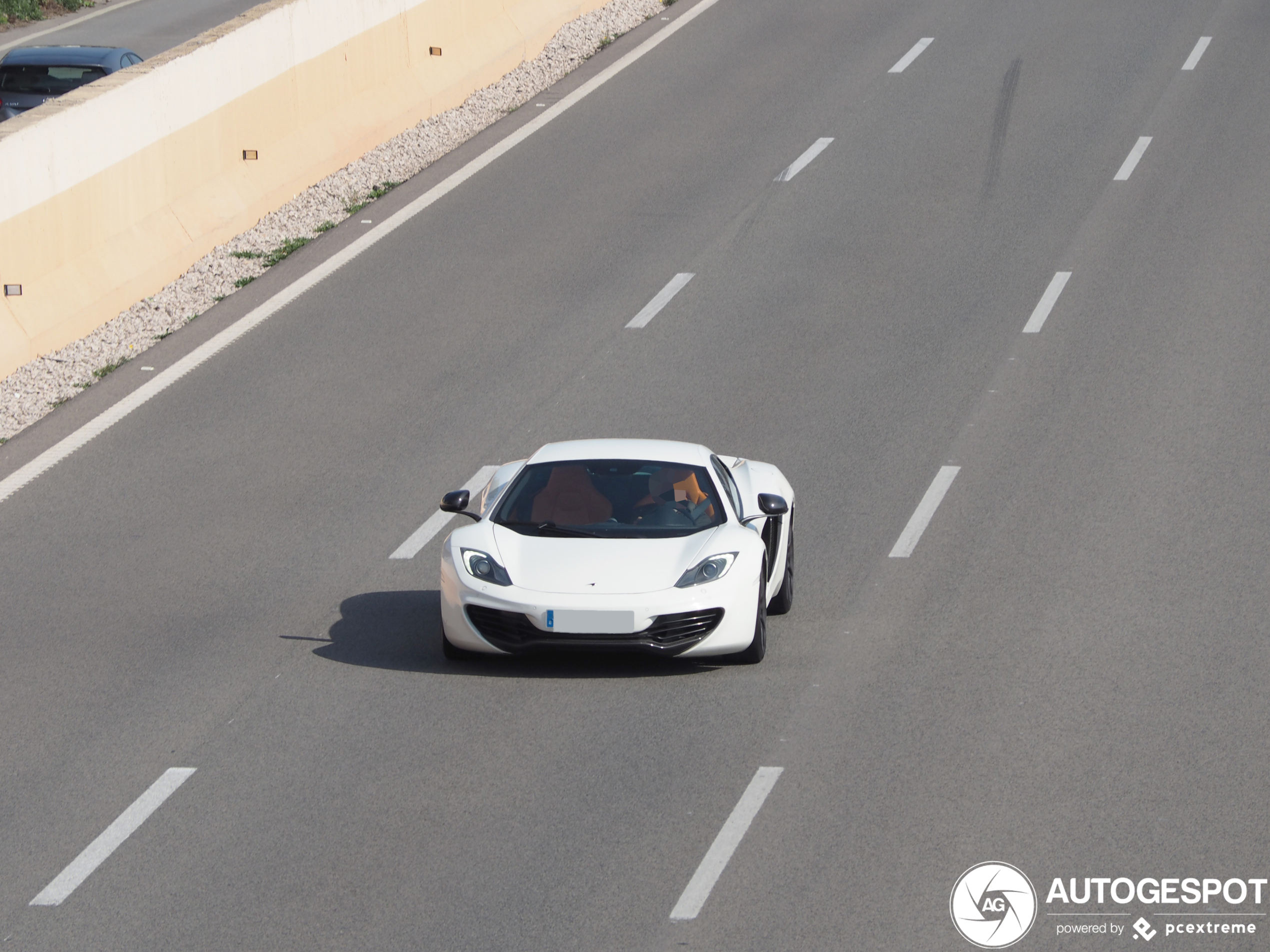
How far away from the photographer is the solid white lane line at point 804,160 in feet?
75.2

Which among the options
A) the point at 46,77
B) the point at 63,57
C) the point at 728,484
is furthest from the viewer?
the point at 63,57

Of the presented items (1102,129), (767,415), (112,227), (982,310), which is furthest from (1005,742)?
(1102,129)

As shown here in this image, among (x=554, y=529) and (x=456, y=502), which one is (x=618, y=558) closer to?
(x=554, y=529)

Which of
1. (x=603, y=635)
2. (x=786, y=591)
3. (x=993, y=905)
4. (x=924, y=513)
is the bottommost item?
(x=924, y=513)

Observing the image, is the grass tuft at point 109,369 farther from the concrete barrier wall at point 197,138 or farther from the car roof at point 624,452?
the car roof at point 624,452

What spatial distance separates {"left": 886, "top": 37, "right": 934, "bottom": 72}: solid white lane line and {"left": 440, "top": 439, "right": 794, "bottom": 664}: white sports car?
638 inches

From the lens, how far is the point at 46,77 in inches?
981

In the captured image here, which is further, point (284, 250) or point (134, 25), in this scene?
point (134, 25)

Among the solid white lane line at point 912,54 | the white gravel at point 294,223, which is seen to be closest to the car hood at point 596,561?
the white gravel at point 294,223

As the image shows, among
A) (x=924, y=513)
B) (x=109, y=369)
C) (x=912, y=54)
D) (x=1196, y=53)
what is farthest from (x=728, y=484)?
(x=1196, y=53)

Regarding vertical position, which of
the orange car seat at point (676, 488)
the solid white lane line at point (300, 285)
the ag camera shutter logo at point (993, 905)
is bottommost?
the solid white lane line at point (300, 285)

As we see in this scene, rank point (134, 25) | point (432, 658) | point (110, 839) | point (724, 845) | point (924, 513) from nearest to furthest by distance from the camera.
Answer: point (724, 845)
point (110, 839)
point (432, 658)
point (924, 513)
point (134, 25)

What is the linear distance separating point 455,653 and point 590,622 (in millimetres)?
979

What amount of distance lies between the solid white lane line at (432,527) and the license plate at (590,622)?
2.51 m
